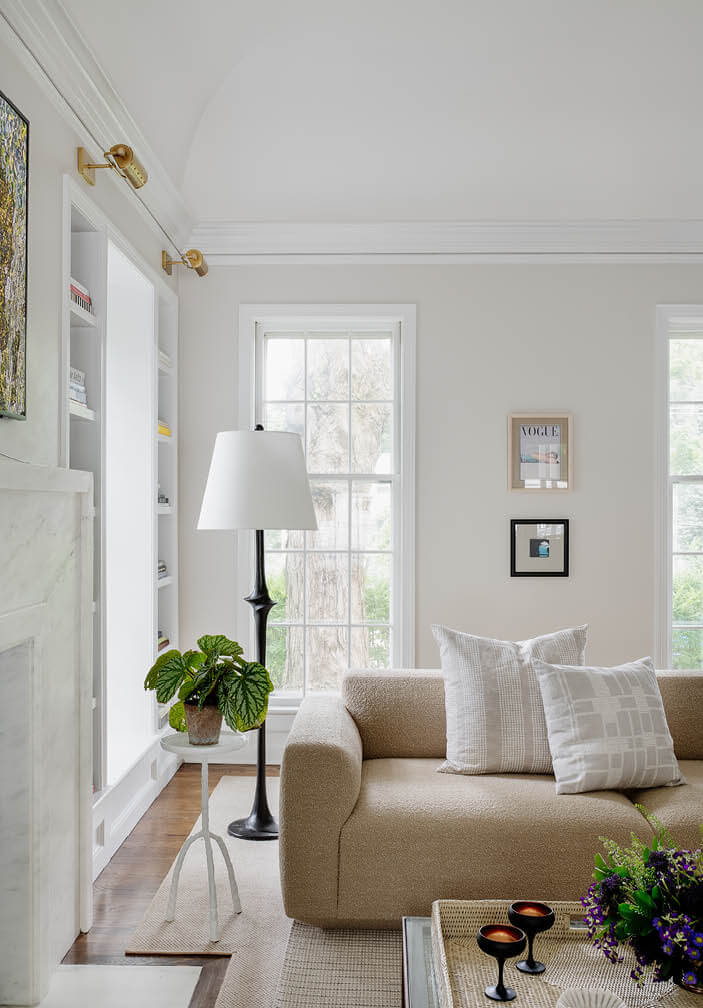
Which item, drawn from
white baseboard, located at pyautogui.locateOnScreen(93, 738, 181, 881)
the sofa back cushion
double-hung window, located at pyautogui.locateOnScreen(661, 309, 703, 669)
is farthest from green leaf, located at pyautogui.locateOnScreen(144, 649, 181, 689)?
double-hung window, located at pyautogui.locateOnScreen(661, 309, 703, 669)

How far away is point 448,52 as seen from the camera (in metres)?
3.25

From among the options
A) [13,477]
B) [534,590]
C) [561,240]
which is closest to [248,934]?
[13,477]

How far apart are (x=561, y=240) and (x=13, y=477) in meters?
3.20

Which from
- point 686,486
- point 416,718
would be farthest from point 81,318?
point 686,486

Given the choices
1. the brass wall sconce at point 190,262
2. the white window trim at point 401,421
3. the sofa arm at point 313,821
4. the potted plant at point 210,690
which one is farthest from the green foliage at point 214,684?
the brass wall sconce at point 190,262

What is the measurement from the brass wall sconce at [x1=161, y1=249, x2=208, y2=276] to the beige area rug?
2.66 m

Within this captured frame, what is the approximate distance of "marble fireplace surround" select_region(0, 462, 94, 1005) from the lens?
2.12 meters

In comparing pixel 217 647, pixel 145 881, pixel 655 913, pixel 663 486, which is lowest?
pixel 145 881

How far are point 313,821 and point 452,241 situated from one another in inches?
117

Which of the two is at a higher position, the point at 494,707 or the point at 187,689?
the point at 187,689

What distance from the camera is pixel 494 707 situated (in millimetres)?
2807

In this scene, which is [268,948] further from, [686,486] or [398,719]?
[686,486]

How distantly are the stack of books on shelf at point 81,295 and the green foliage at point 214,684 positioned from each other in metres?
1.26

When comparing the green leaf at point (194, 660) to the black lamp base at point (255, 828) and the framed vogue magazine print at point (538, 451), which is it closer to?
the black lamp base at point (255, 828)
